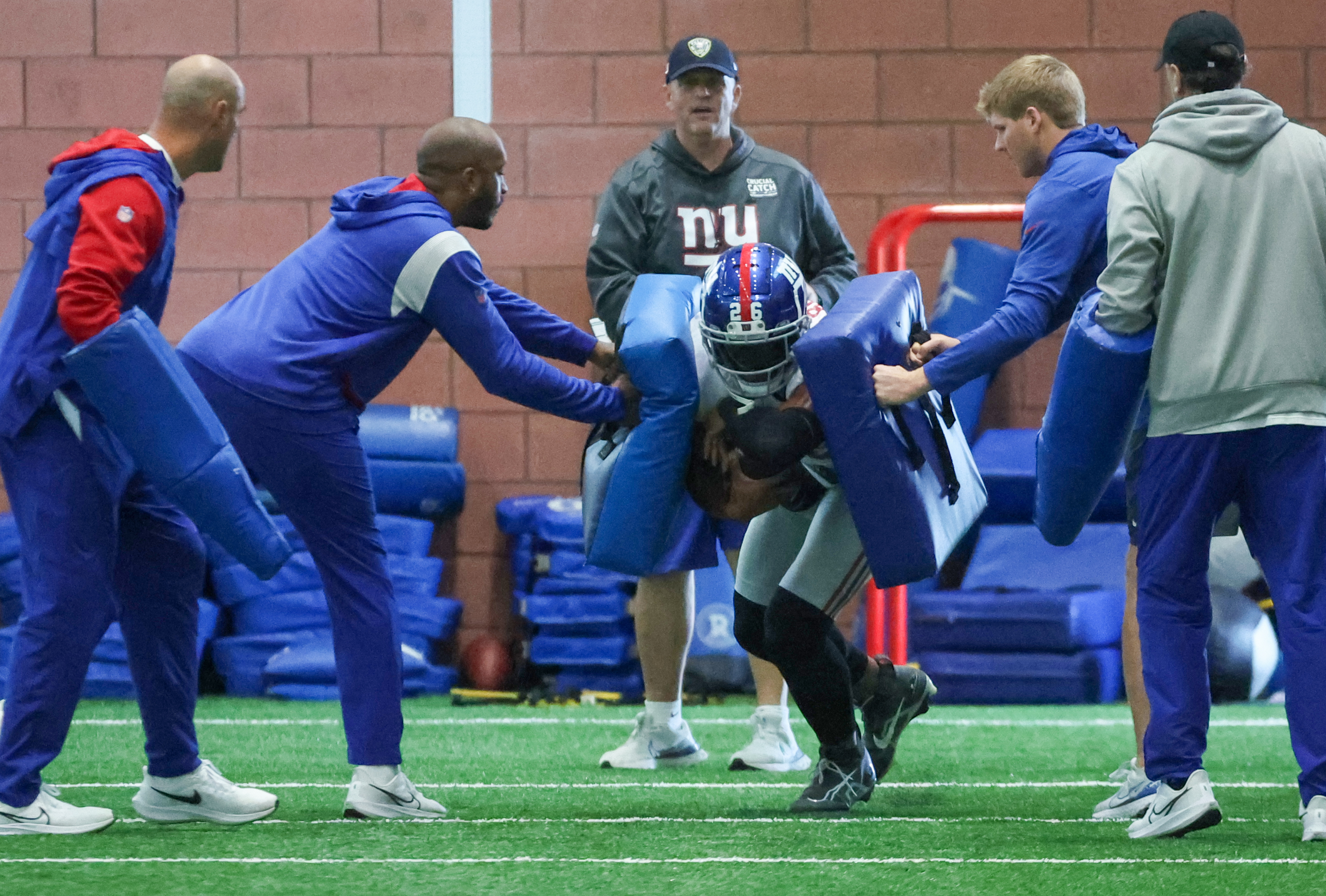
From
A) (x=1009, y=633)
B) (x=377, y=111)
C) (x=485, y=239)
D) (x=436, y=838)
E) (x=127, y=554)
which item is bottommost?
(x=1009, y=633)

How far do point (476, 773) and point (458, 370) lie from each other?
338cm

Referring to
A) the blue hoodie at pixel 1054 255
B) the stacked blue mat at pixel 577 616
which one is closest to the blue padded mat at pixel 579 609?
the stacked blue mat at pixel 577 616

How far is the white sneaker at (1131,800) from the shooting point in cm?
371

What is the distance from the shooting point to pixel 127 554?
374 cm

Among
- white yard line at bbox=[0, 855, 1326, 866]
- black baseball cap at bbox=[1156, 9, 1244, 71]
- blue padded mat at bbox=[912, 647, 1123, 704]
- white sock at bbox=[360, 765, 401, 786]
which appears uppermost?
black baseball cap at bbox=[1156, 9, 1244, 71]

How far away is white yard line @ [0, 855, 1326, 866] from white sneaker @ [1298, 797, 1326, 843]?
0.19 meters

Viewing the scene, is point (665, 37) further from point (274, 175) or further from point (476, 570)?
point (476, 570)

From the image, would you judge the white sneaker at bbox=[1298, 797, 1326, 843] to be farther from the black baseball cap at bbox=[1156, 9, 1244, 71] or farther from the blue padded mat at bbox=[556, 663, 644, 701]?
the blue padded mat at bbox=[556, 663, 644, 701]

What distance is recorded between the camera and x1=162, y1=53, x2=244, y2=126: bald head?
3691 mm

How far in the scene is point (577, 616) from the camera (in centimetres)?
711

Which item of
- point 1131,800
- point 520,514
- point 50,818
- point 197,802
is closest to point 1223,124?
point 1131,800

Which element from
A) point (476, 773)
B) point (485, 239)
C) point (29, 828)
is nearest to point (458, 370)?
point (485, 239)

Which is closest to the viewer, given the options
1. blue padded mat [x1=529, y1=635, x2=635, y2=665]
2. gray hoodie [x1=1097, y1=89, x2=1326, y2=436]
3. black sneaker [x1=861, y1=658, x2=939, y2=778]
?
gray hoodie [x1=1097, y1=89, x2=1326, y2=436]

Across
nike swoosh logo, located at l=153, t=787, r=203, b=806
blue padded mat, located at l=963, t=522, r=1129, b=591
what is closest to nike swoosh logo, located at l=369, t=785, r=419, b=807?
nike swoosh logo, located at l=153, t=787, r=203, b=806
